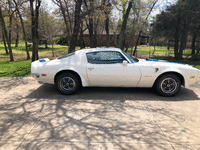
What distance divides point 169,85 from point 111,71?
1739 mm

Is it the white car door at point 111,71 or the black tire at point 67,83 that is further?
the black tire at point 67,83

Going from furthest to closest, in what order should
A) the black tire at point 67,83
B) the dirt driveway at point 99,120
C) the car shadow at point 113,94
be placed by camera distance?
the black tire at point 67,83 < the car shadow at point 113,94 < the dirt driveway at point 99,120

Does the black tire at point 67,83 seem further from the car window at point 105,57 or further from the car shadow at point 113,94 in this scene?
the car window at point 105,57

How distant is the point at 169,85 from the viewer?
185 inches

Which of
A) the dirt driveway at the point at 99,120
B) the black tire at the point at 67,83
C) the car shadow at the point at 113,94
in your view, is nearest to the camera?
the dirt driveway at the point at 99,120

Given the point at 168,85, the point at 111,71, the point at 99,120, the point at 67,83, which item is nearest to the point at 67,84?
the point at 67,83

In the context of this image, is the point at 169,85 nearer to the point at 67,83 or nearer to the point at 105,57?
the point at 105,57

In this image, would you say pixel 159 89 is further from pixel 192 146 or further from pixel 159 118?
pixel 192 146

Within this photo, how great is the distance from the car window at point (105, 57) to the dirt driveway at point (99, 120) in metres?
1.00

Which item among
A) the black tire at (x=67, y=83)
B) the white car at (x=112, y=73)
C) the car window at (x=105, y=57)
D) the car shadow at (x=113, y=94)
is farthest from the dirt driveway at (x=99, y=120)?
the car window at (x=105, y=57)

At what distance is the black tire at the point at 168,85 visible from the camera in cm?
466

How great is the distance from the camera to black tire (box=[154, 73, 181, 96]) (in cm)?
466

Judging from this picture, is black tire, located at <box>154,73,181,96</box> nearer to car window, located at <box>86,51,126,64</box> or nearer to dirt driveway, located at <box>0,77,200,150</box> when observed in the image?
dirt driveway, located at <box>0,77,200,150</box>

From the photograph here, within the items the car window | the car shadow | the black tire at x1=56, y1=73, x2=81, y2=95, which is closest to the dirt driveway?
the car shadow
